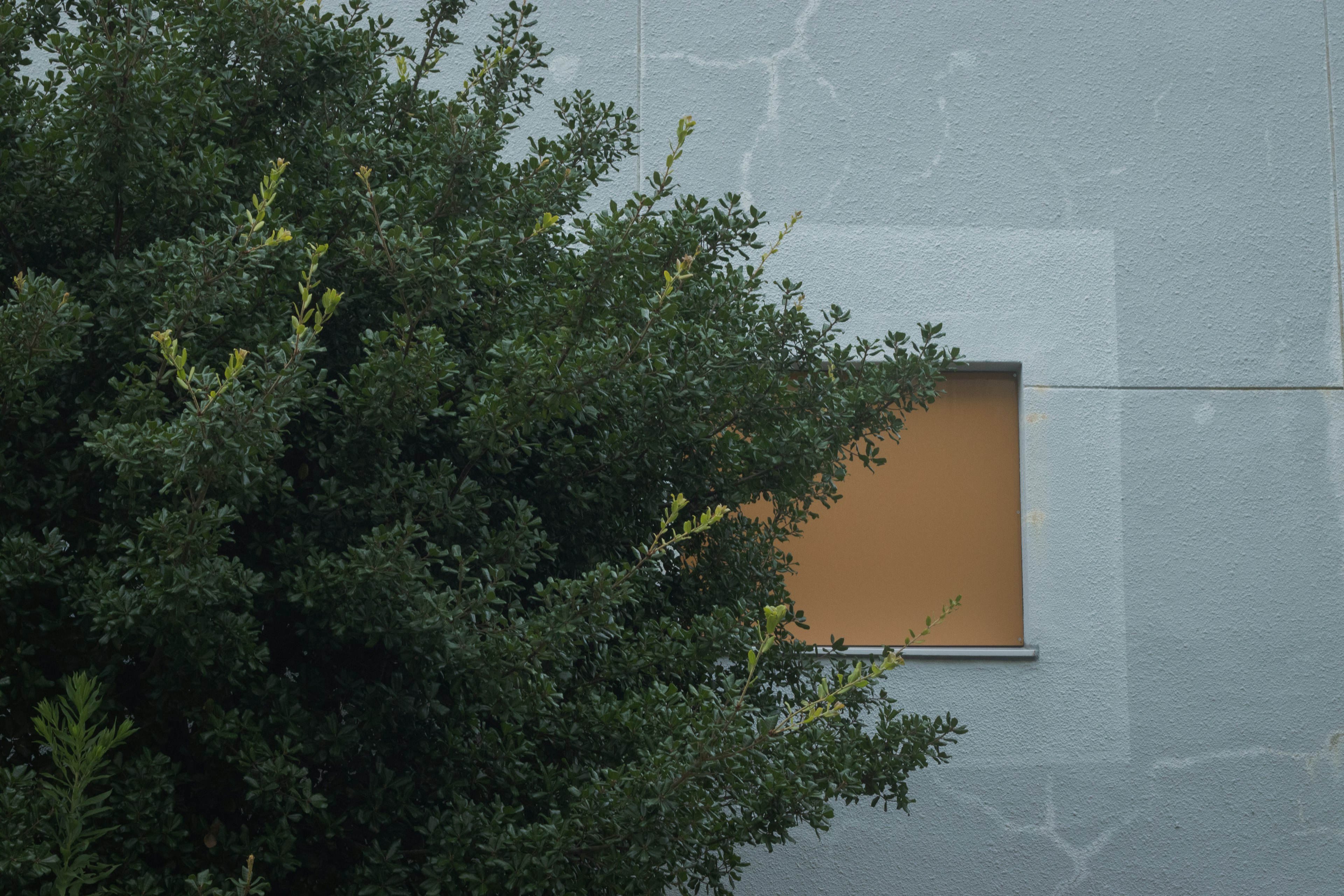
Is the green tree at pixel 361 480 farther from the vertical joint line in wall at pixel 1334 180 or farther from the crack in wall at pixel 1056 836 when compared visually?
the vertical joint line in wall at pixel 1334 180

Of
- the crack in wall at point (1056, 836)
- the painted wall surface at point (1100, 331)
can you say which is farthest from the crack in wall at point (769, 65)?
the crack in wall at point (1056, 836)

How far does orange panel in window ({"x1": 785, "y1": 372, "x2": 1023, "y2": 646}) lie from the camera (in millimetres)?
5984

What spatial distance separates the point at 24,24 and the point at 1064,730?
4.98m

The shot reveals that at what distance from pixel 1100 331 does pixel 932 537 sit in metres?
1.30

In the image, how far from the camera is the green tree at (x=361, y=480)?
7.88ft

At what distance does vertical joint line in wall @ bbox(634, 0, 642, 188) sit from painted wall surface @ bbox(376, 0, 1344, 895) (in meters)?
0.02

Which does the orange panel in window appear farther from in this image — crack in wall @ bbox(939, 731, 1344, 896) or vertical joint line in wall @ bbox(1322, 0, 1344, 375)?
vertical joint line in wall @ bbox(1322, 0, 1344, 375)

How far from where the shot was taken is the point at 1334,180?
6.13 m

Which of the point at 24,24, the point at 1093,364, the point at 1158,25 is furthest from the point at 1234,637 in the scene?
the point at 24,24

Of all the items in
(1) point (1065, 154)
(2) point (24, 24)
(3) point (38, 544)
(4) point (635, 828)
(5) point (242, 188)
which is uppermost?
(1) point (1065, 154)

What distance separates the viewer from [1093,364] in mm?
6004

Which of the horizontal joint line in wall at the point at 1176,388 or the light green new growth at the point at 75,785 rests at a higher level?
the horizontal joint line in wall at the point at 1176,388

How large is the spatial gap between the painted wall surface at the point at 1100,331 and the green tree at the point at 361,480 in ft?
9.17

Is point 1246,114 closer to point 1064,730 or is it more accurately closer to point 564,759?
point 1064,730
